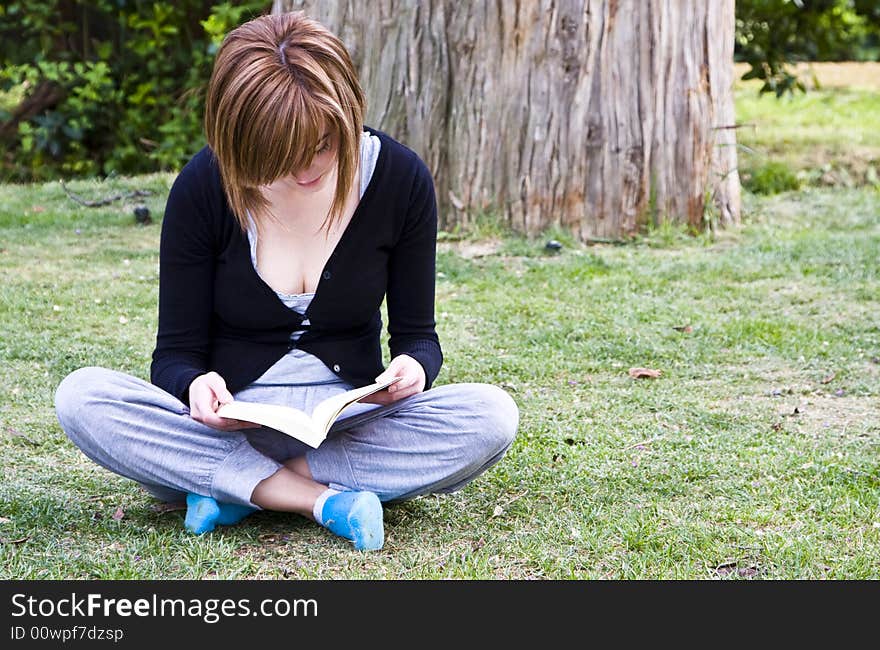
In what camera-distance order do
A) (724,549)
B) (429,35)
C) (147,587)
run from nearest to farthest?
1. (147,587)
2. (724,549)
3. (429,35)

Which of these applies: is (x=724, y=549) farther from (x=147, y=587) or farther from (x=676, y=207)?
(x=676, y=207)

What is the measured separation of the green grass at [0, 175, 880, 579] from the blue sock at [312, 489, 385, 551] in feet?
0.11

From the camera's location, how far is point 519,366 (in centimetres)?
434

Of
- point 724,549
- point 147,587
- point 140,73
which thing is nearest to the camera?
point 147,587

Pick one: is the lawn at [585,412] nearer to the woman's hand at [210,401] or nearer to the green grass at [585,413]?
the green grass at [585,413]

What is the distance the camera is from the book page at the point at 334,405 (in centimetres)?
251

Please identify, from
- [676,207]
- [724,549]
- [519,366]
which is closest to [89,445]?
[724,549]

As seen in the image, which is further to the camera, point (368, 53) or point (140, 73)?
point (140, 73)

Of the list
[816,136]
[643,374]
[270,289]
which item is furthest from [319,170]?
[816,136]

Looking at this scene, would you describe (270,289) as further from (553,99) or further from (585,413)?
(553,99)

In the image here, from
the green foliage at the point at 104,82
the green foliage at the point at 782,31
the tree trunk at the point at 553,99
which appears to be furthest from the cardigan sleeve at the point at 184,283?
the green foliage at the point at 782,31

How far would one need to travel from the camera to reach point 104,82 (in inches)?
367

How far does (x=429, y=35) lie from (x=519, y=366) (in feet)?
8.17

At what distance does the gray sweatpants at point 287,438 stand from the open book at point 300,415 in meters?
0.19
